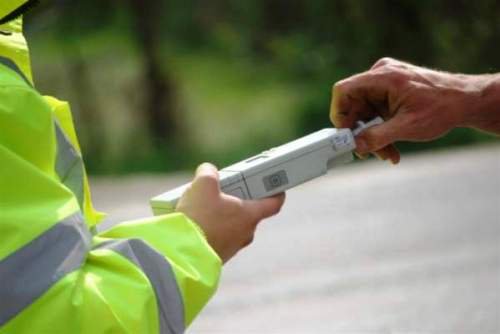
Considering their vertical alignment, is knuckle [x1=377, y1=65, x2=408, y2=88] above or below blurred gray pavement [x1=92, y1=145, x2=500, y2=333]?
above

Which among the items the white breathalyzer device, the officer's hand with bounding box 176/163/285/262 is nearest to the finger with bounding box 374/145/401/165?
the white breathalyzer device

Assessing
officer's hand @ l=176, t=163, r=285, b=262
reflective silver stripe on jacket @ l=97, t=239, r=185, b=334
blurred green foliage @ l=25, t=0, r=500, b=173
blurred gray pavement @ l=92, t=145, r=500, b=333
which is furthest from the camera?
blurred green foliage @ l=25, t=0, r=500, b=173

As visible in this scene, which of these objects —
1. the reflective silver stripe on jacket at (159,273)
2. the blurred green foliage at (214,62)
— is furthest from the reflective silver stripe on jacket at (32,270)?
the blurred green foliage at (214,62)

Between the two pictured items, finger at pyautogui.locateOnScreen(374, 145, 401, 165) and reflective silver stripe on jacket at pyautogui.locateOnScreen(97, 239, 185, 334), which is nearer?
reflective silver stripe on jacket at pyautogui.locateOnScreen(97, 239, 185, 334)

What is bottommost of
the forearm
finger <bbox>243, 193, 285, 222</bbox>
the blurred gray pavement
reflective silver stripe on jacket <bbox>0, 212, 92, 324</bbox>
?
the blurred gray pavement

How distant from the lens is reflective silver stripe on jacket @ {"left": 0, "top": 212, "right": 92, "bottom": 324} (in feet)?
6.95

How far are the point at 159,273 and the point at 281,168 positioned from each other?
1.68ft

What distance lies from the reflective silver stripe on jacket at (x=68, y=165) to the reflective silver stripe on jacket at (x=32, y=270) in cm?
20

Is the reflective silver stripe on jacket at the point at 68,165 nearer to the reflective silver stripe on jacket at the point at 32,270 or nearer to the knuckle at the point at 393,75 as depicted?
the reflective silver stripe on jacket at the point at 32,270

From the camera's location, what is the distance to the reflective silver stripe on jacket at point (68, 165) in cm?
232

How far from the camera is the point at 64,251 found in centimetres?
214

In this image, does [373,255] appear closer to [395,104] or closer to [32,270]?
[395,104]

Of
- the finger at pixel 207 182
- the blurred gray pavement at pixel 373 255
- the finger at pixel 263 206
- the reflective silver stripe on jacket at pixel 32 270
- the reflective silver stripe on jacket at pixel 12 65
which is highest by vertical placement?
the reflective silver stripe on jacket at pixel 12 65

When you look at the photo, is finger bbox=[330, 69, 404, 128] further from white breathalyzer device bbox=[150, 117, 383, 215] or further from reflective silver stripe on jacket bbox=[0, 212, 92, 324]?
reflective silver stripe on jacket bbox=[0, 212, 92, 324]
